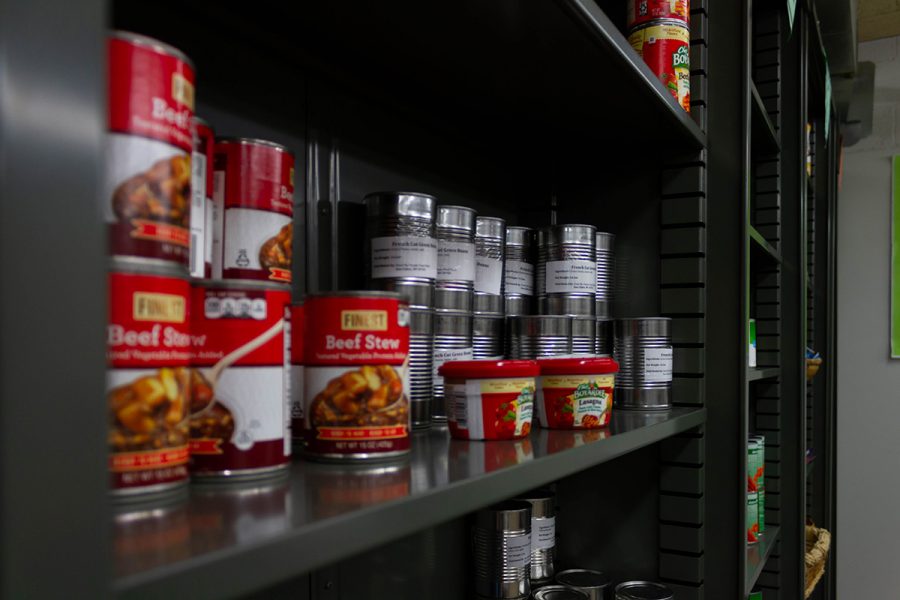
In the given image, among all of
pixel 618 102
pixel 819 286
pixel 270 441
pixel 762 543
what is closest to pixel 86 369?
pixel 270 441

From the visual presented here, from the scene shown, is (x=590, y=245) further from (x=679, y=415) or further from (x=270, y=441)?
(x=270, y=441)

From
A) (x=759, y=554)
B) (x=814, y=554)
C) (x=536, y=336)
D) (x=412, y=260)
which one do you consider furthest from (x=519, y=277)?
(x=814, y=554)

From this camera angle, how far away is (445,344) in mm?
987

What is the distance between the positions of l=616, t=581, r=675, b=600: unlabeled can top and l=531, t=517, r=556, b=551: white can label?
0.47ft

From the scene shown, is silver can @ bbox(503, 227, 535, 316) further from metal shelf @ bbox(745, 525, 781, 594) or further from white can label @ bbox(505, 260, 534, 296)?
metal shelf @ bbox(745, 525, 781, 594)

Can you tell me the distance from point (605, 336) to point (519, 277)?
0.22 m

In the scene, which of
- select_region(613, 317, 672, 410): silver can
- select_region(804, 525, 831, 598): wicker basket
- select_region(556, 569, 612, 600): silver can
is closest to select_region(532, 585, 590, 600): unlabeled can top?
select_region(556, 569, 612, 600): silver can

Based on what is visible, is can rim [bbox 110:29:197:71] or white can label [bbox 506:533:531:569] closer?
can rim [bbox 110:29:197:71]

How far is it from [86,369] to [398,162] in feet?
2.83

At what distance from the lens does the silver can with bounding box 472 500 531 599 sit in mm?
1223

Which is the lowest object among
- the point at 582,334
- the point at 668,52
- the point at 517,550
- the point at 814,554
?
the point at 814,554

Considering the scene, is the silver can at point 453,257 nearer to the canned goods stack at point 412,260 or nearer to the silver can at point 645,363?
the canned goods stack at point 412,260

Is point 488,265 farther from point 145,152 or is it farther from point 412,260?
point 145,152

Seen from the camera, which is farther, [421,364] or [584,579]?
[584,579]
